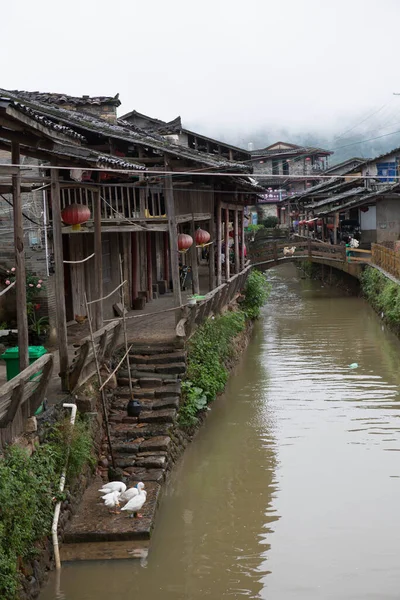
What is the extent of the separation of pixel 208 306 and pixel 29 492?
10.5 meters

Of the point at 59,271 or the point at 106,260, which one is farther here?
the point at 106,260

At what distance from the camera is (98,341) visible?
38.8 feet

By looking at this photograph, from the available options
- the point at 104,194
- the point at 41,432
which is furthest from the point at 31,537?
the point at 104,194

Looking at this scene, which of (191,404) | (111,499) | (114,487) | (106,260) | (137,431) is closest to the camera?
(111,499)

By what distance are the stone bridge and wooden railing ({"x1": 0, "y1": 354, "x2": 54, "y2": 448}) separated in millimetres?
27053

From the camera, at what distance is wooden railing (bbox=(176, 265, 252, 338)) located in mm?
15305

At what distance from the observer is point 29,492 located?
7926 millimetres

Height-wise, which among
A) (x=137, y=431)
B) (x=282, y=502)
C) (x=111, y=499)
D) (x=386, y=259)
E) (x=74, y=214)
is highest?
(x=74, y=214)

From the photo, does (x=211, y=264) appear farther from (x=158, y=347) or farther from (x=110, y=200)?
(x=158, y=347)

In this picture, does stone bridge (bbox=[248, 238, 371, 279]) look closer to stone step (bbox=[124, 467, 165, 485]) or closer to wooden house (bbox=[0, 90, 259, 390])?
wooden house (bbox=[0, 90, 259, 390])

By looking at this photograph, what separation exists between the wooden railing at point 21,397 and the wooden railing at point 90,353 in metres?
1.21

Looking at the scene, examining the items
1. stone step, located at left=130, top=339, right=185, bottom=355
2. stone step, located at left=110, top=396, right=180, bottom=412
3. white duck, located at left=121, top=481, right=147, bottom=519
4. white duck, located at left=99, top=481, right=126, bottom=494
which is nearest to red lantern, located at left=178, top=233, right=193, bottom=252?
stone step, located at left=130, top=339, right=185, bottom=355

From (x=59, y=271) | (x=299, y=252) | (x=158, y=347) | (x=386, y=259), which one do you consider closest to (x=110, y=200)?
(x=158, y=347)

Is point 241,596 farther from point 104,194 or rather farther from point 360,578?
point 104,194
